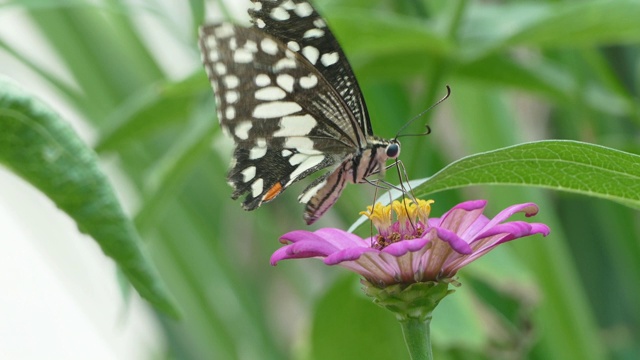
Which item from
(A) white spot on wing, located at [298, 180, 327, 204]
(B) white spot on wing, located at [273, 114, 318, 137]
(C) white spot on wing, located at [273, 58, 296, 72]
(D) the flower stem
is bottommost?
(D) the flower stem

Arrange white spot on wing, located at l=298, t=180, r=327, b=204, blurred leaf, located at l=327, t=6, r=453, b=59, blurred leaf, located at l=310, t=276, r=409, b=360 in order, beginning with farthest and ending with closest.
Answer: blurred leaf, located at l=310, t=276, r=409, b=360 < blurred leaf, located at l=327, t=6, r=453, b=59 < white spot on wing, located at l=298, t=180, r=327, b=204

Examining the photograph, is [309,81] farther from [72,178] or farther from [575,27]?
[575,27]

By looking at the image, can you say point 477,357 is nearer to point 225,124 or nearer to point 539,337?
point 539,337

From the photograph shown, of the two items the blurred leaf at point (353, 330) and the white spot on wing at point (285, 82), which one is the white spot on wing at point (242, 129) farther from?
the blurred leaf at point (353, 330)

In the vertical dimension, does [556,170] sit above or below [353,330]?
above

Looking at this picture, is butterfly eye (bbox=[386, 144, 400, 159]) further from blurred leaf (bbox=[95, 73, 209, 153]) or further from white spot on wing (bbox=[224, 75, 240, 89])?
blurred leaf (bbox=[95, 73, 209, 153])

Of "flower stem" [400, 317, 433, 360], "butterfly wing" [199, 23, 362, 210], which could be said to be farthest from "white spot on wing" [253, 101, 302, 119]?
"flower stem" [400, 317, 433, 360]

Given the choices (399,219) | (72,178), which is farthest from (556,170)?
(72,178)
